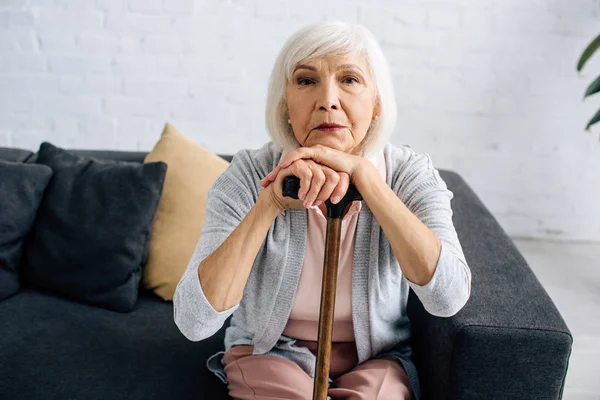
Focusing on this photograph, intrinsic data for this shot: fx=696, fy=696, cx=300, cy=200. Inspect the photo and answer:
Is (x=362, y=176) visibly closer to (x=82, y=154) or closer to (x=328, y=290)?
(x=328, y=290)

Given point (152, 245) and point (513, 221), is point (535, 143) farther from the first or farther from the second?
point (152, 245)

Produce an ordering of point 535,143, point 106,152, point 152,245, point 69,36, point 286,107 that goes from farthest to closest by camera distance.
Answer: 1. point 535,143
2. point 69,36
3. point 106,152
4. point 152,245
5. point 286,107

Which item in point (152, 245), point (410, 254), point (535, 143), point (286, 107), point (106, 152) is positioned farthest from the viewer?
point (535, 143)

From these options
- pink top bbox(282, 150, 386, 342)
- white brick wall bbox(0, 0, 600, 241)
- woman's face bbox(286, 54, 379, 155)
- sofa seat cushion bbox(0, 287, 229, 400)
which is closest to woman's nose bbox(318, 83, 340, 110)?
woman's face bbox(286, 54, 379, 155)

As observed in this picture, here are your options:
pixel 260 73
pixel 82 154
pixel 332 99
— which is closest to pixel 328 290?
pixel 332 99

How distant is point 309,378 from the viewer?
1529 mm

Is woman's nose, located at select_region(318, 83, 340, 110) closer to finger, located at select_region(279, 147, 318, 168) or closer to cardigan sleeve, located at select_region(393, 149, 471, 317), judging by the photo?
finger, located at select_region(279, 147, 318, 168)

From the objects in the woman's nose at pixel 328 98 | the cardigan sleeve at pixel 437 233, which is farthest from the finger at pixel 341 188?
the cardigan sleeve at pixel 437 233

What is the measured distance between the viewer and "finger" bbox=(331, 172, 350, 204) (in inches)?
49.9

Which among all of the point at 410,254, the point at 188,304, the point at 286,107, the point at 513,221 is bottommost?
the point at 513,221

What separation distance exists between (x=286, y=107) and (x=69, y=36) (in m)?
1.81

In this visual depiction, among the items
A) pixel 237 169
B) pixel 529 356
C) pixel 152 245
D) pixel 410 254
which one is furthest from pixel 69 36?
pixel 529 356

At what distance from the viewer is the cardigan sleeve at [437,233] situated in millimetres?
1386

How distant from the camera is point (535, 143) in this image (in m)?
3.20
